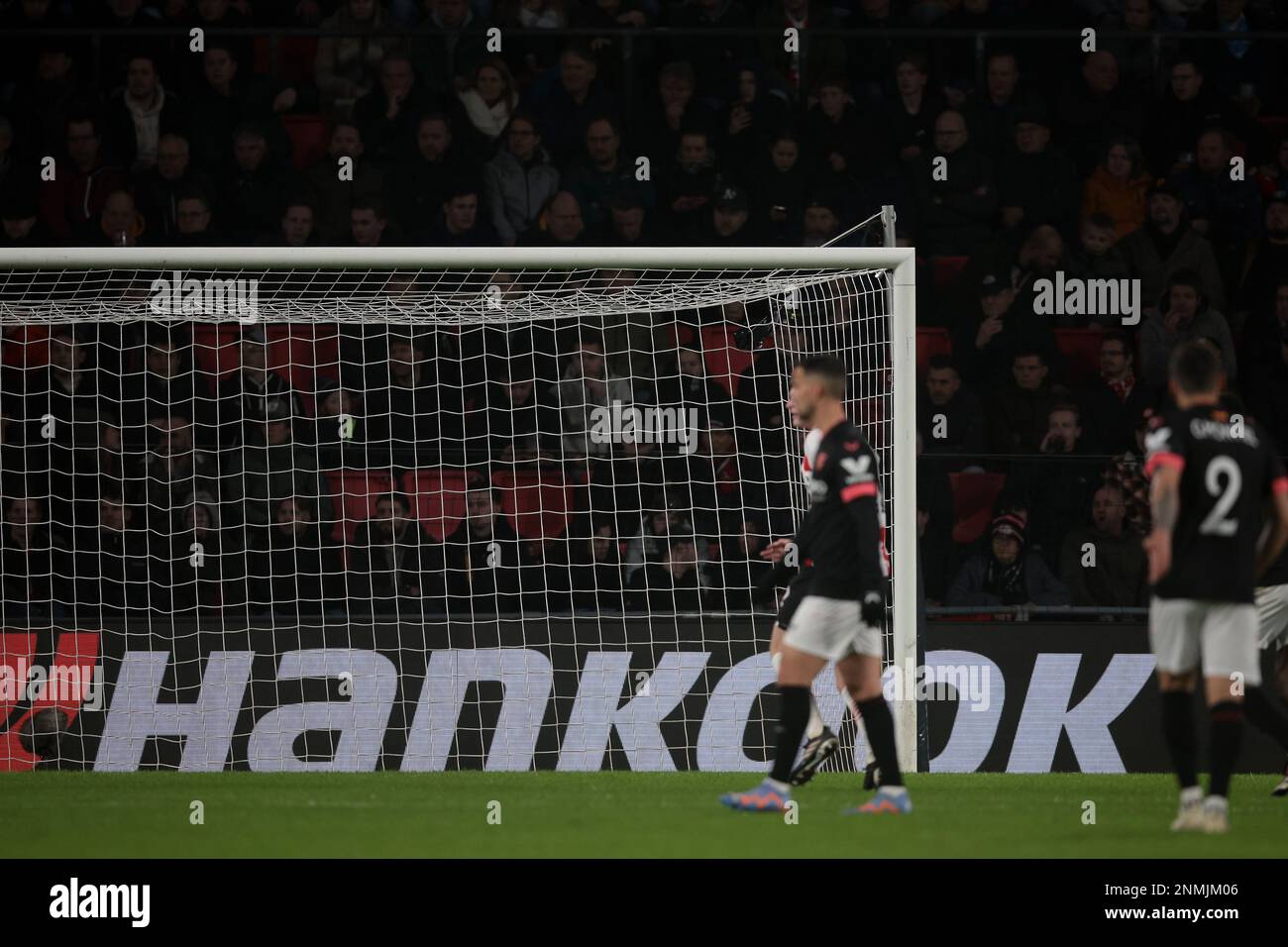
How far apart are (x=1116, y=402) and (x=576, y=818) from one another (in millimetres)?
5968

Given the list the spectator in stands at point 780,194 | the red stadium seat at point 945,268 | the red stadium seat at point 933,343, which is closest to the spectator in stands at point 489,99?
the spectator in stands at point 780,194

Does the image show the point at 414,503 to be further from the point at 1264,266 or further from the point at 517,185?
the point at 1264,266

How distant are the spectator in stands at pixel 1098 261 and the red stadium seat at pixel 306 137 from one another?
5397 mm

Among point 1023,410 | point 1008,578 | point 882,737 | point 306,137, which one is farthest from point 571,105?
point 882,737

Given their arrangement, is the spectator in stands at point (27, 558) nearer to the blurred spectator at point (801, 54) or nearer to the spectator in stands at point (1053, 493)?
the spectator in stands at point (1053, 493)

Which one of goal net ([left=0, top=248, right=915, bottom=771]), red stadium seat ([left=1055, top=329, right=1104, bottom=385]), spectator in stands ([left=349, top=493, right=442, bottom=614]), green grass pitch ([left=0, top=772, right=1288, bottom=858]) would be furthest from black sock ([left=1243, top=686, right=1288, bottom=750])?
red stadium seat ([left=1055, top=329, right=1104, bottom=385])

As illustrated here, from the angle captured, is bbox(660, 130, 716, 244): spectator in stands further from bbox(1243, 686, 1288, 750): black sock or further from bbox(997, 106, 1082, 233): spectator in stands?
bbox(1243, 686, 1288, 750): black sock

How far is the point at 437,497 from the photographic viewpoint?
410 inches

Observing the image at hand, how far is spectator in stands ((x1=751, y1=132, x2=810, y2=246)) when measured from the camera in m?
11.9

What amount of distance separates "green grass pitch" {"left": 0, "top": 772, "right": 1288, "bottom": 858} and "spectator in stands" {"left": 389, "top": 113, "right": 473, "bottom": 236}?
4602mm

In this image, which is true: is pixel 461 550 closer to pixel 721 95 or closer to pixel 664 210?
pixel 664 210

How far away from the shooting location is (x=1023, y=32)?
1252 cm

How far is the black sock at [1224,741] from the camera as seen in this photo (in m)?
5.79

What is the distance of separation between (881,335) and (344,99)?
4509mm
